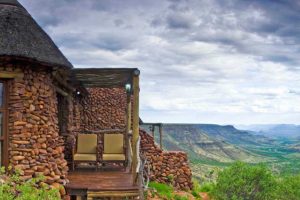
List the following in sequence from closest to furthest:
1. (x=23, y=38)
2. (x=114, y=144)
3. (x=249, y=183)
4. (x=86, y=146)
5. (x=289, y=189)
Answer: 1. (x=23, y=38)
2. (x=86, y=146)
3. (x=114, y=144)
4. (x=249, y=183)
5. (x=289, y=189)

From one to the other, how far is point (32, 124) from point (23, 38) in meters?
1.89

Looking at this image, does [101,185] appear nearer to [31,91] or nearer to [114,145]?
[31,91]

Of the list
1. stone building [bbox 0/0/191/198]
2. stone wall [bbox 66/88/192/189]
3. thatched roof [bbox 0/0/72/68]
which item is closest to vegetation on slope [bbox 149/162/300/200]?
stone wall [bbox 66/88/192/189]

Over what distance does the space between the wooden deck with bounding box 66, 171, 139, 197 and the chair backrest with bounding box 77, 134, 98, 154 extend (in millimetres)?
1084

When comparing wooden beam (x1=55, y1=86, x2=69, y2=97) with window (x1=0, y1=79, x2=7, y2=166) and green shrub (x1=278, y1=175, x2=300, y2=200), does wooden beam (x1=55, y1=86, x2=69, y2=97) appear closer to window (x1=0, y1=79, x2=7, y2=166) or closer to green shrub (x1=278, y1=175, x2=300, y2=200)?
window (x1=0, y1=79, x2=7, y2=166)

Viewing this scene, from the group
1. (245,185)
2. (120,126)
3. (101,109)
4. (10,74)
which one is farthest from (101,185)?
(245,185)

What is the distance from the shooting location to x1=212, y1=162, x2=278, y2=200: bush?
75.3 ft

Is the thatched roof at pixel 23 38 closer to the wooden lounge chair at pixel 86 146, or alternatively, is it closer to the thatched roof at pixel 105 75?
the thatched roof at pixel 105 75

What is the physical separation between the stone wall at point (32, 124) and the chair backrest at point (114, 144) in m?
3.21

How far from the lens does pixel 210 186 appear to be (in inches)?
941

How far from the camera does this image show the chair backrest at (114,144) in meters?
13.9

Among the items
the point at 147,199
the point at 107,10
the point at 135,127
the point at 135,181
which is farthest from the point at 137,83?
the point at 107,10

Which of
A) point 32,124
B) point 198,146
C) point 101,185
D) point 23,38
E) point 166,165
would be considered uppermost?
point 23,38

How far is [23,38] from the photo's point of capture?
9.98 m
